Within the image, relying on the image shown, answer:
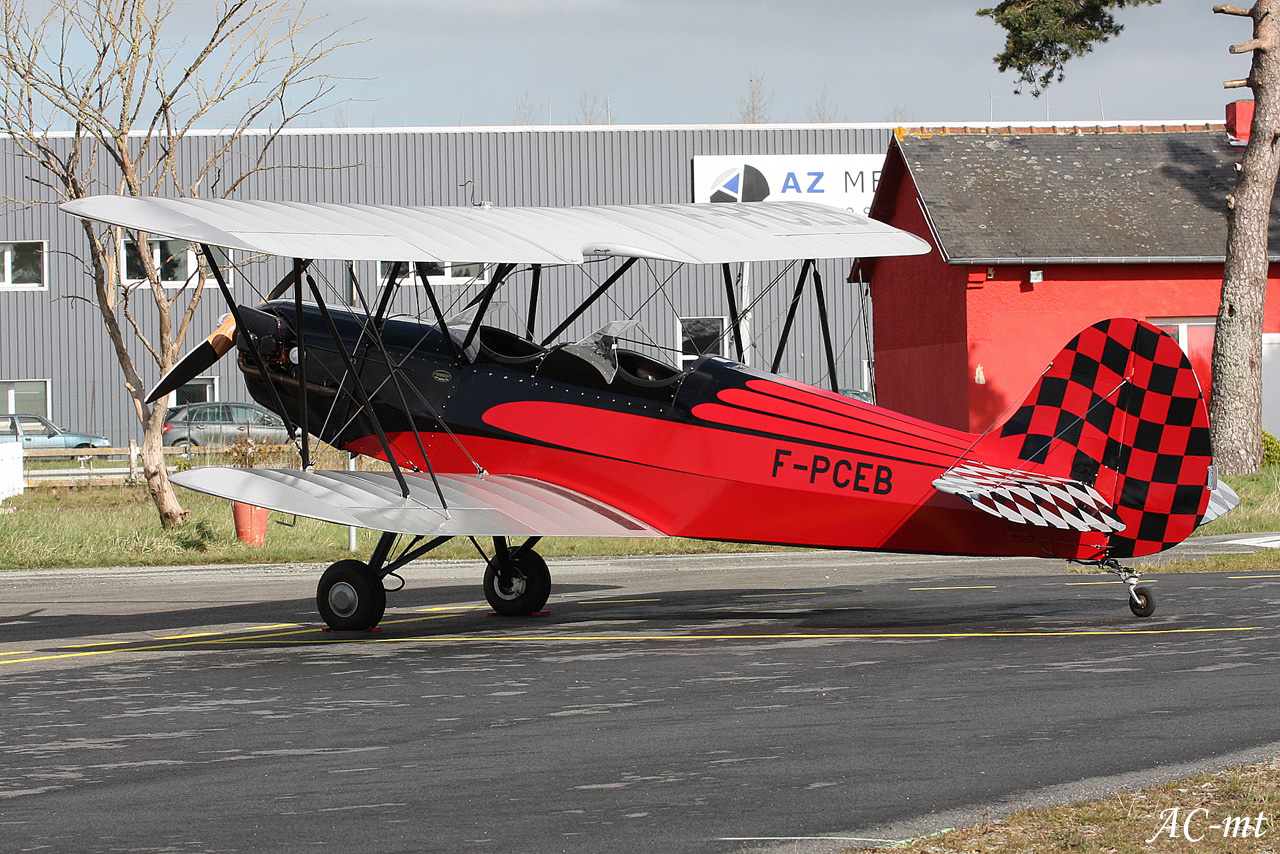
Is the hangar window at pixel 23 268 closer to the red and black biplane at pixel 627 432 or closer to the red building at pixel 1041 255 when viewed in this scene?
the red building at pixel 1041 255

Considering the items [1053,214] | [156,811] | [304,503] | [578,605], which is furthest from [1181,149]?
[156,811]

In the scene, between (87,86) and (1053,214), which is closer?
(87,86)

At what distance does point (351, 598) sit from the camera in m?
10.0

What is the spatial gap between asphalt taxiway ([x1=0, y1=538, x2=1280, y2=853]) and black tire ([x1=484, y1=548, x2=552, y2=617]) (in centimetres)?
19

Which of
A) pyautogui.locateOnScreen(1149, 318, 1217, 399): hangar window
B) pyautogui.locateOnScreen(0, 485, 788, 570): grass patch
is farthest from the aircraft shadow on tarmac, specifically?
pyautogui.locateOnScreen(1149, 318, 1217, 399): hangar window

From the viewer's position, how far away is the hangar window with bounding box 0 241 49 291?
3922 cm

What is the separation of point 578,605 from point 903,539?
357 centimetres

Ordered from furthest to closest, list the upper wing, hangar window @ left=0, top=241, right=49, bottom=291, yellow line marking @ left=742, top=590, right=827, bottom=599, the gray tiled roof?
hangar window @ left=0, top=241, right=49, bottom=291, the gray tiled roof, yellow line marking @ left=742, top=590, right=827, bottom=599, the upper wing

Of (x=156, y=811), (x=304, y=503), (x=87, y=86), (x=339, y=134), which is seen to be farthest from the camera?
Answer: (x=339, y=134)

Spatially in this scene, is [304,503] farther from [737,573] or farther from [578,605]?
[737,573]

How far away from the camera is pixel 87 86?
637 inches

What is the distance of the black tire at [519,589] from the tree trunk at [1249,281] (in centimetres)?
1397

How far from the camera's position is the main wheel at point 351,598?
9992 millimetres

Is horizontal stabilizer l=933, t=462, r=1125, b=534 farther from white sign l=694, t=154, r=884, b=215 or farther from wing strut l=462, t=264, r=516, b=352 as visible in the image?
white sign l=694, t=154, r=884, b=215
